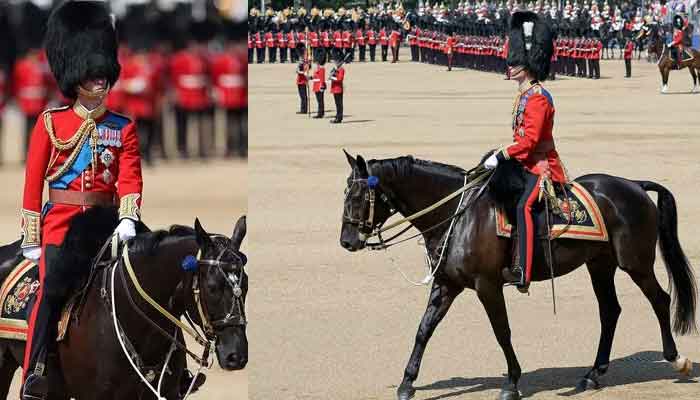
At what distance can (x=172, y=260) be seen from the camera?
16.4 feet

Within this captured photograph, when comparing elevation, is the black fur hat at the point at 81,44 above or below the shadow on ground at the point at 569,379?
above

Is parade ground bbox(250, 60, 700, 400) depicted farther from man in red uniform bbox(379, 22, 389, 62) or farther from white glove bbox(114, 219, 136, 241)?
man in red uniform bbox(379, 22, 389, 62)

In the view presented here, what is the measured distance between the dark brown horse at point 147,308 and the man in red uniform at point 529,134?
2.32 m

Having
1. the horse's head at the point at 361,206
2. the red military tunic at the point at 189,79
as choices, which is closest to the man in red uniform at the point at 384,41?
the red military tunic at the point at 189,79

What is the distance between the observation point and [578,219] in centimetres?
734

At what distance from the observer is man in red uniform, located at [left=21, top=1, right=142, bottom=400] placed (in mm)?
5273

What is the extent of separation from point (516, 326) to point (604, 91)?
857 inches

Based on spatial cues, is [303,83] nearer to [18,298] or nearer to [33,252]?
[18,298]

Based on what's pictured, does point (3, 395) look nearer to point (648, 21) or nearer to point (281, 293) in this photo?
point (281, 293)

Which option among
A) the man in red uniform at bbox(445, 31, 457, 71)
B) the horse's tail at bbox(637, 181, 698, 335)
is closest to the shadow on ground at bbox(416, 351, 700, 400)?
the horse's tail at bbox(637, 181, 698, 335)

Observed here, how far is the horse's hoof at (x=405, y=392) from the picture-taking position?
706 cm

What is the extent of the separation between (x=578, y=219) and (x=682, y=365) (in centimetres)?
92

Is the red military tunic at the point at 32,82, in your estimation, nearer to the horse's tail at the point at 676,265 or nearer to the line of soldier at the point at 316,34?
the horse's tail at the point at 676,265

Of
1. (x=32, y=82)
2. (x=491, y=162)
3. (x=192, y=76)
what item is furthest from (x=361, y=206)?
(x=32, y=82)
